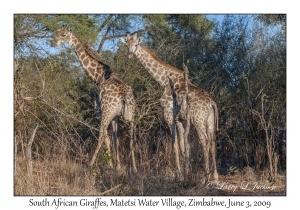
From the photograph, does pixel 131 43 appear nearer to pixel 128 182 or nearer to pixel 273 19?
pixel 128 182

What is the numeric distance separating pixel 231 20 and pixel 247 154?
3577mm

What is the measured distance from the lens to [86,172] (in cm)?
831

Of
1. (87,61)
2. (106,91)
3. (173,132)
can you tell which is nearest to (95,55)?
(87,61)

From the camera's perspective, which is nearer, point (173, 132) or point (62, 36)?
point (173, 132)

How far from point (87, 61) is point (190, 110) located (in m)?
3.01

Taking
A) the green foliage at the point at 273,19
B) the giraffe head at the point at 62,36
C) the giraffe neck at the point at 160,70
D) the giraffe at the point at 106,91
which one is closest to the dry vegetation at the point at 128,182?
the giraffe at the point at 106,91

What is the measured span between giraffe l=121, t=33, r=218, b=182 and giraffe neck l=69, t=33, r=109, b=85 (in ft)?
4.13

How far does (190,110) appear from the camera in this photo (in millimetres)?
8359

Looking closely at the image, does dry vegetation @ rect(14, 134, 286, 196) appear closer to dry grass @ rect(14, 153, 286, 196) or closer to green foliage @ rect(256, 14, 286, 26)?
dry grass @ rect(14, 153, 286, 196)

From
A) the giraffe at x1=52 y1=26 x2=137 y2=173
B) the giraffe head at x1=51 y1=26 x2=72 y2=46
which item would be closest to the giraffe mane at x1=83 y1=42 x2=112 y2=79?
the giraffe at x1=52 y1=26 x2=137 y2=173

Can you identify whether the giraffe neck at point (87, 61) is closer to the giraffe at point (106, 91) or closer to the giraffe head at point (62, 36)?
the giraffe at point (106, 91)
